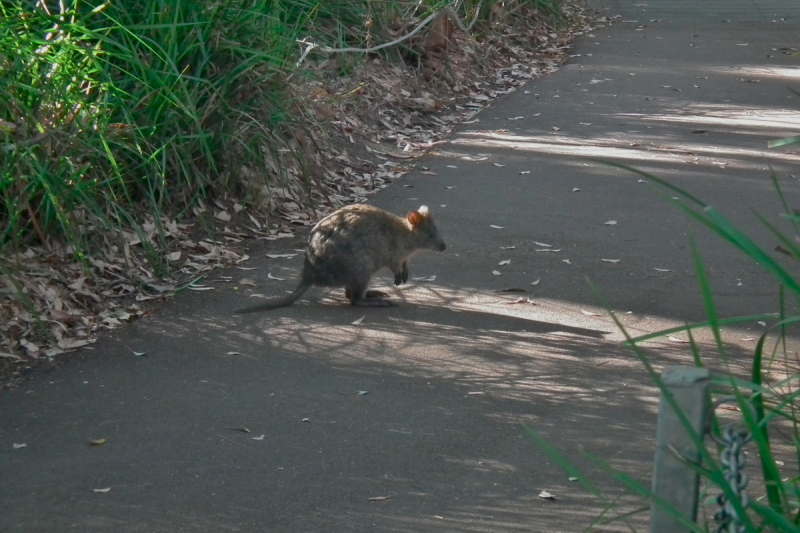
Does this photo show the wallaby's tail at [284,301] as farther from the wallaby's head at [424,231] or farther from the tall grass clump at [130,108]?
the tall grass clump at [130,108]

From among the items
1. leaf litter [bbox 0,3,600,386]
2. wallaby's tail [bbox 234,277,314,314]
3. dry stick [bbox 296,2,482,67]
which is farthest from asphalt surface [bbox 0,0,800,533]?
dry stick [bbox 296,2,482,67]

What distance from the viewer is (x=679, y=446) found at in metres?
2.73

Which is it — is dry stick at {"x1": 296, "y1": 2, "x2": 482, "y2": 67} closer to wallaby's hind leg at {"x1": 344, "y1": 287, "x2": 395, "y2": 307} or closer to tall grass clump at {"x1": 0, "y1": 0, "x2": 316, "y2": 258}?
tall grass clump at {"x1": 0, "y1": 0, "x2": 316, "y2": 258}

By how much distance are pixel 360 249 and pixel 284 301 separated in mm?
688

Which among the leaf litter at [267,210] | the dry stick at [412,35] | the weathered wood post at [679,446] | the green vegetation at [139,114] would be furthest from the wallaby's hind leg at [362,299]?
the weathered wood post at [679,446]

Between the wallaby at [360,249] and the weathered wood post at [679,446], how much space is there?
15.1ft

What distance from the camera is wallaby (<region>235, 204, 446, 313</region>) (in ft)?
23.7

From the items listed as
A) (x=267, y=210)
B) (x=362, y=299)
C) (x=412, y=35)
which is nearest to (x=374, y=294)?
(x=362, y=299)

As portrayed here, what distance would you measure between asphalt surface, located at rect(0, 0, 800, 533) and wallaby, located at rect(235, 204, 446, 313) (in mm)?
155

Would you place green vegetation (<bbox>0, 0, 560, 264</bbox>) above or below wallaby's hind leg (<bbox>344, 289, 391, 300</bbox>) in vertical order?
above

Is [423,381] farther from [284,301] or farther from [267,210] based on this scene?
[267,210]

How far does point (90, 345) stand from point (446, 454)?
8.49 ft

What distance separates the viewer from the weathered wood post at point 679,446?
267cm

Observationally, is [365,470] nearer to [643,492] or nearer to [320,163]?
[643,492]
